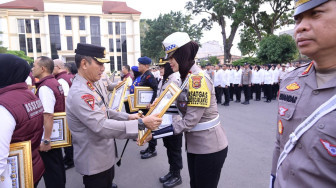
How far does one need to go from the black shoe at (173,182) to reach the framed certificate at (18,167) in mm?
2113

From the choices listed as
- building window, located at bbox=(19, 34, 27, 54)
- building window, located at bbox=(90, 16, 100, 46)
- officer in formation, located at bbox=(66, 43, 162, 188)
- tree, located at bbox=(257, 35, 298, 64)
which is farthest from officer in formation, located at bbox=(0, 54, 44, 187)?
building window, located at bbox=(19, 34, 27, 54)

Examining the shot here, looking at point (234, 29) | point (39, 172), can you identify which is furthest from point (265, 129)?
point (234, 29)

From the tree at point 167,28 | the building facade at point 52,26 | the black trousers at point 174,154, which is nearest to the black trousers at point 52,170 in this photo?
the black trousers at point 174,154

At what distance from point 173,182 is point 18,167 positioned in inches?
90.6

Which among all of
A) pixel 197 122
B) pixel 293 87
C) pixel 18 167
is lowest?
pixel 18 167

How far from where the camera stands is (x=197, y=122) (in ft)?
6.50

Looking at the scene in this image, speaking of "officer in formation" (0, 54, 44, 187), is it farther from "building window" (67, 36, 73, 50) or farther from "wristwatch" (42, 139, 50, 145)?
"building window" (67, 36, 73, 50)

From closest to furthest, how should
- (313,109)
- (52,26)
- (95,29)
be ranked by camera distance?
(313,109)
(52,26)
(95,29)

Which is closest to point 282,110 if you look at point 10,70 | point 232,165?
point 10,70

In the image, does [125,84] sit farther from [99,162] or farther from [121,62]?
[121,62]

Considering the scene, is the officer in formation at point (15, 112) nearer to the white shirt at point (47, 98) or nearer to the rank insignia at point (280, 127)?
the white shirt at point (47, 98)

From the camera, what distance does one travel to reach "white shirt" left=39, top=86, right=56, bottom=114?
2.65m

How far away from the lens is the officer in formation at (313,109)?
0.94 meters

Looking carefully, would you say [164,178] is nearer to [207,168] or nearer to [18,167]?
[207,168]
